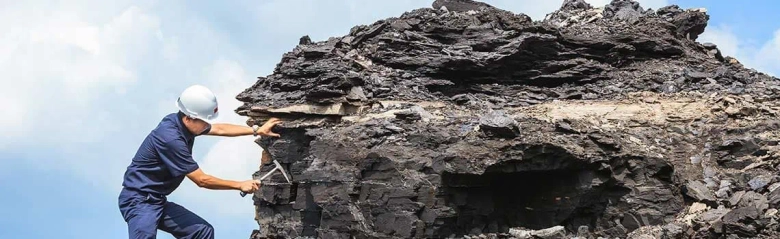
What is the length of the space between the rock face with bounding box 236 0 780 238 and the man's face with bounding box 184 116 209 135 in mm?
4380

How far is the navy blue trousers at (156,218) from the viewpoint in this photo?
921cm

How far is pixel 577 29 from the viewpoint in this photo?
19.1m

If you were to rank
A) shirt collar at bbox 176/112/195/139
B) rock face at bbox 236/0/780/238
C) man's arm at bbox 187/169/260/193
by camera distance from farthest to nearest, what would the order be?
rock face at bbox 236/0/780/238 → shirt collar at bbox 176/112/195/139 → man's arm at bbox 187/169/260/193

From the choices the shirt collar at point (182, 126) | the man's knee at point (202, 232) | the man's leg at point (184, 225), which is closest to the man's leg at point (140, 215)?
the man's leg at point (184, 225)

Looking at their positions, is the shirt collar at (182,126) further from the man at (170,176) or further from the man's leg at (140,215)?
the man's leg at (140,215)

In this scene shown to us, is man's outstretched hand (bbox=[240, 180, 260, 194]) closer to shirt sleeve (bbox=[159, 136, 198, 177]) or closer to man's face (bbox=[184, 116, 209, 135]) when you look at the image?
shirt sleeve (bbox=[159, 136, 198, 177])

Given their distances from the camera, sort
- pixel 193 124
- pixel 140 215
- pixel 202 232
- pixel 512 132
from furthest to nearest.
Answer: pixel 512 132 < pixel 193 124 < pixel 202 232 < pixel 140 215

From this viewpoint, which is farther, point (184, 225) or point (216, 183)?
point (184, 225)

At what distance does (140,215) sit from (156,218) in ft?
0.58

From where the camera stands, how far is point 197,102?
30.7ft

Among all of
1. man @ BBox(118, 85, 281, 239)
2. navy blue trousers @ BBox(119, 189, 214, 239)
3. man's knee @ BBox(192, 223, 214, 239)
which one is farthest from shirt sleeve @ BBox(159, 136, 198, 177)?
man's knee @ BBox(192, 223, 214, 239)

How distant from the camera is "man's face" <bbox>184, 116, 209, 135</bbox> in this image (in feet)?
31.1

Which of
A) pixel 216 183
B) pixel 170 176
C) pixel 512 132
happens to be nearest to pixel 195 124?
pixel 170 176

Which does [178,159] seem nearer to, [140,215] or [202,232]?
[140,215]
